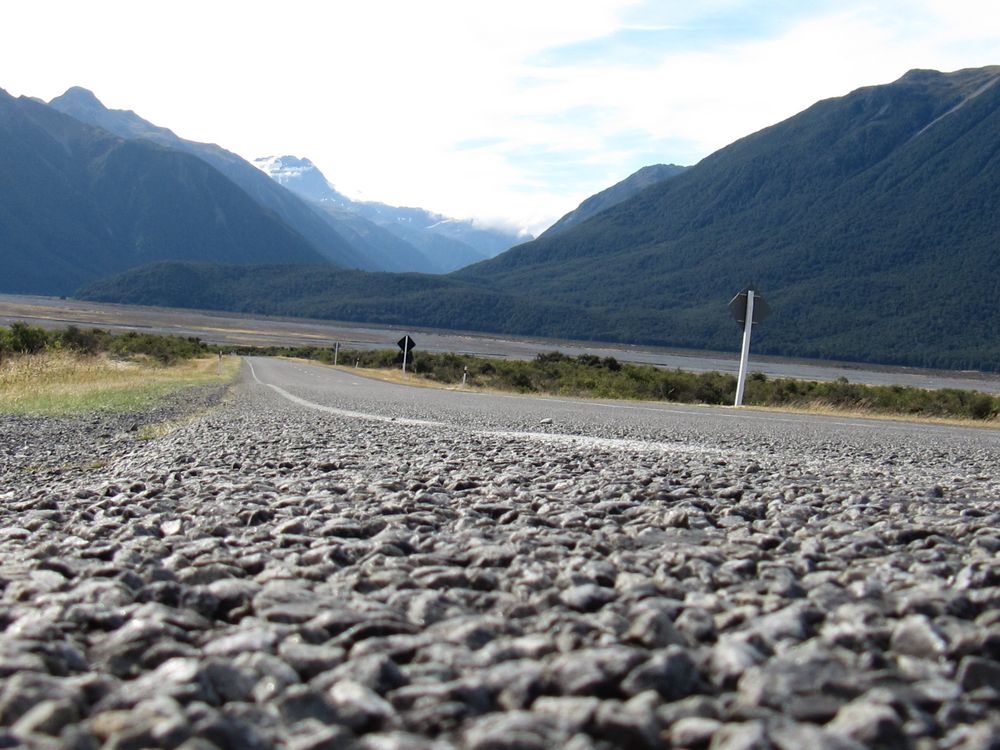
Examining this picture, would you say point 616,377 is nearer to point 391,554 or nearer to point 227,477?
point 227,477

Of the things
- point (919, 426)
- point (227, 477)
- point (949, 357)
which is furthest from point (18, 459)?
point (949, 357)

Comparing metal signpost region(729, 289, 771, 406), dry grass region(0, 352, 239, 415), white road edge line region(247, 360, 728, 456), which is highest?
metal signpost region(729, 289, 771, 406)

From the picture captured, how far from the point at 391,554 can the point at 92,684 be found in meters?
1.97

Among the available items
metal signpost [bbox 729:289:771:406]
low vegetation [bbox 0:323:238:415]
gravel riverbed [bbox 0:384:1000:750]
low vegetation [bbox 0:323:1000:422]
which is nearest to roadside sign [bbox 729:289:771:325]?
metal signpost [bbox 729:289:771:406]

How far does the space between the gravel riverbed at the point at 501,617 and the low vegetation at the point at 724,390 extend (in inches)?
847

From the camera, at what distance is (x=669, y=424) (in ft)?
56.3

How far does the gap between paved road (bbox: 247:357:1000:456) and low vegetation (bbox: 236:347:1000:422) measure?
22.2 feet

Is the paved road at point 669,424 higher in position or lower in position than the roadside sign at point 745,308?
lower

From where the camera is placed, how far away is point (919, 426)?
1898 centimetres

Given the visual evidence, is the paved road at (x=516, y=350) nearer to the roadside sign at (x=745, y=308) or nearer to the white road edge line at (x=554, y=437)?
the roadside sign at (x=745, y=308)

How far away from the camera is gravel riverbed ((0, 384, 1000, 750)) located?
2.58 m

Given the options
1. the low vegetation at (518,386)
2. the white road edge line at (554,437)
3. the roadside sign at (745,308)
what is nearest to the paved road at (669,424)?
the white road edge line at (554,437)

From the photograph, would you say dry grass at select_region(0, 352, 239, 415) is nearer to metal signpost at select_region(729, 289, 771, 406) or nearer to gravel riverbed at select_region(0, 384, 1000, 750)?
metal signpost at select_region(729, 289, 771, 406)

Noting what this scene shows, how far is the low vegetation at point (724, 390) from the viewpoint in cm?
2980
